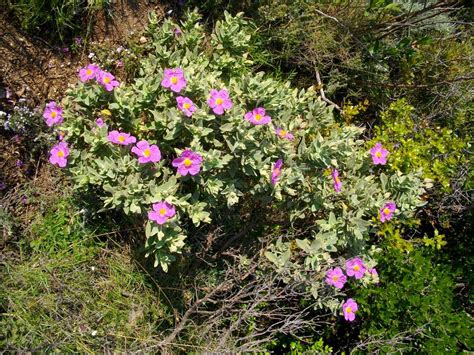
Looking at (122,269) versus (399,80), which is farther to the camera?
(399,80)

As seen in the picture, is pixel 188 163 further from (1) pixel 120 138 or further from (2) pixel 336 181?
Result: (2) pixel 336 181

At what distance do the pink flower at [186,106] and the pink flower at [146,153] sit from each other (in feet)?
0.79

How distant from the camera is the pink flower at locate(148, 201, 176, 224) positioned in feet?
7.00

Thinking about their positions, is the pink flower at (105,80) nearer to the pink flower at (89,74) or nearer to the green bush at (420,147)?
the pink flower at (89,74)

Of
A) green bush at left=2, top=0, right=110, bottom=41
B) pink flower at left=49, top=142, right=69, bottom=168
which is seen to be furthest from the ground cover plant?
green bush at left=2, top=0, right=110, bottom=41

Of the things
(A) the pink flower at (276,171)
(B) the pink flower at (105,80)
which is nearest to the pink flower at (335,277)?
(A) the pink flower at (276,171)

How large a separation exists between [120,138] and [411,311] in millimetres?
1938

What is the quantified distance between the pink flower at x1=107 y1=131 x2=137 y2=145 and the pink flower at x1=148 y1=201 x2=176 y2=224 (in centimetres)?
38

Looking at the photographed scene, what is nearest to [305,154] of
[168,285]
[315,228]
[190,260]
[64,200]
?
[315,228]

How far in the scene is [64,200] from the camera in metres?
2.82

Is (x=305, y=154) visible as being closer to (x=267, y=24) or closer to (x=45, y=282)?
(x=267, y=24)

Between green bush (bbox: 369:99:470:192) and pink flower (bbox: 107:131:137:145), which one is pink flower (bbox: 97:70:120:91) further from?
green bush (bbox: 369:99:470:192)

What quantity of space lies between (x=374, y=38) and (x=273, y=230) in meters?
1.81

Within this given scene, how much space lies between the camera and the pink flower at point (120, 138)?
2279 mm
